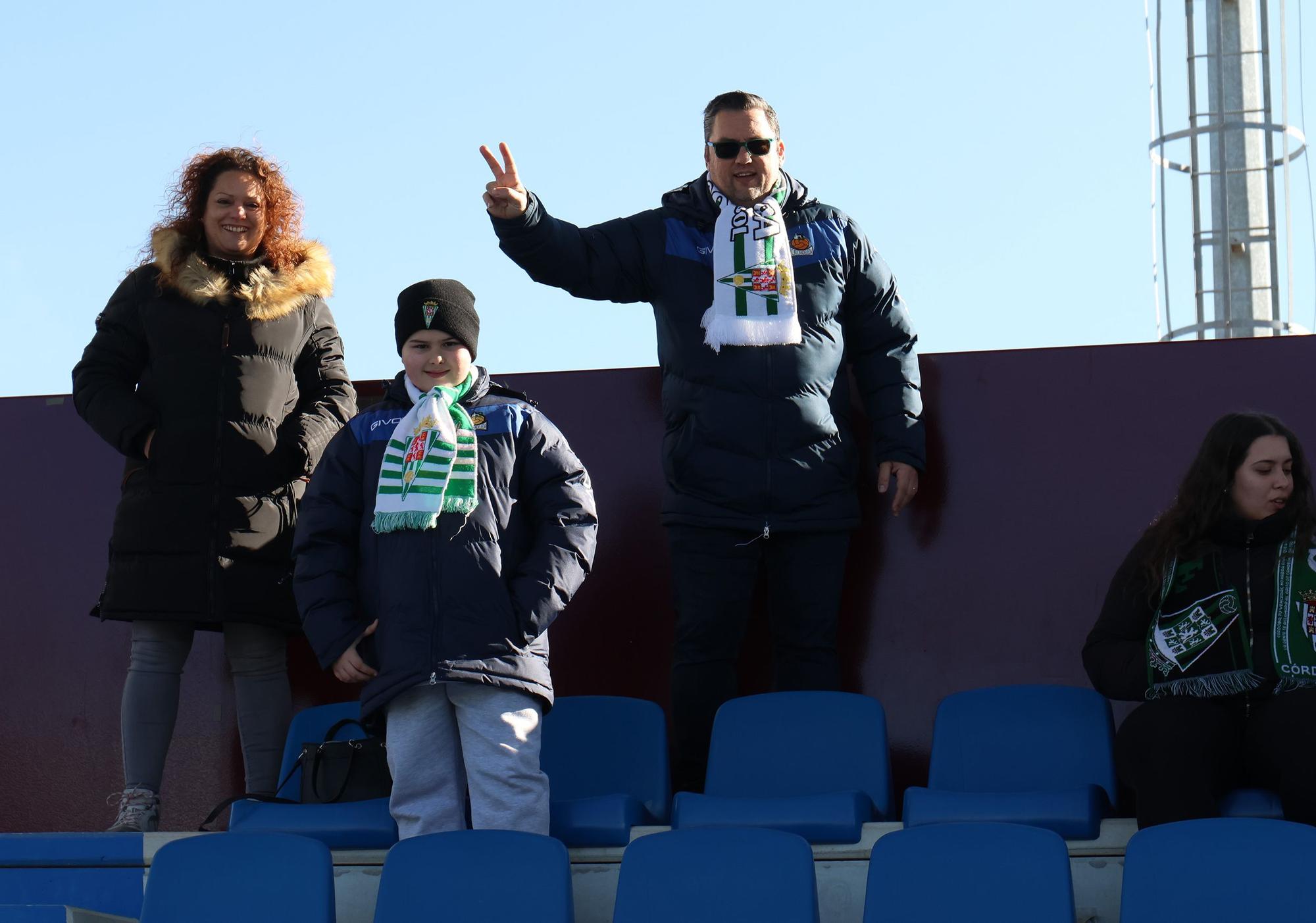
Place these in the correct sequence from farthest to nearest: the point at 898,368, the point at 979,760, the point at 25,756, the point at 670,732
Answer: the point at 25,756 → the point at 670,732 → the point at 898,368 → the point at 979,760

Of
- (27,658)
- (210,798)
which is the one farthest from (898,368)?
→ (27,658)

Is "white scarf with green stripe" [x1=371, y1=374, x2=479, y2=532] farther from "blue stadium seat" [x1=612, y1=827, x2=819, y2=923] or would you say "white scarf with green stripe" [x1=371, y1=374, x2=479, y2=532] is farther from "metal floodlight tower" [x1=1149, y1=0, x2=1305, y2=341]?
"metal floodlight tower" [x1=1149, y1=0, x2=1305, y2=341]

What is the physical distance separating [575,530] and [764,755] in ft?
2.28

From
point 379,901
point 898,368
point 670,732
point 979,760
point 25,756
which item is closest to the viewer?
point 379,901


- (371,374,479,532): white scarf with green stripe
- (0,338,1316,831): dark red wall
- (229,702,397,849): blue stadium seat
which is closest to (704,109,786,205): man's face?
(0,338,1316,831): dark red wall

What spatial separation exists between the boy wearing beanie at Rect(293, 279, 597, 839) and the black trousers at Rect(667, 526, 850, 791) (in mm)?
461

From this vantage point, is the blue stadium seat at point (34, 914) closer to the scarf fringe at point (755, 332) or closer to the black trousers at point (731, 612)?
the black trousers at point (731, 612)

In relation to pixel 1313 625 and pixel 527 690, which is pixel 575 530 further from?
pixel 1313 625

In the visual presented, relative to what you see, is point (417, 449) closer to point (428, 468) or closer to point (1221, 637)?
point (428, 468)

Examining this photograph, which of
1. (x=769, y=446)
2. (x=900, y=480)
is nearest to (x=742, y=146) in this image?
(x=769, y=446)

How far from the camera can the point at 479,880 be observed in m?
2.68

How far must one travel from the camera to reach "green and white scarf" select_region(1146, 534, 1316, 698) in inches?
123

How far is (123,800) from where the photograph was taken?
11.4 ft

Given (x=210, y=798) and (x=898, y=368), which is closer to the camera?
(x=898, y=368)
